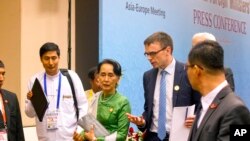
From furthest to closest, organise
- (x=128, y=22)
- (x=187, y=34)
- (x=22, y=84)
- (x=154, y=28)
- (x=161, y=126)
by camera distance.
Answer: (x=187, y=34)
(x=154, y=28)
(x=128, y=22)
(x=22, y=84)
(x=161, y=126)

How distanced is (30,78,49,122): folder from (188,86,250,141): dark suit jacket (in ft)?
6.38

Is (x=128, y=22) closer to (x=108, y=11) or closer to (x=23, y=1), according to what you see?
(x=108, y=11)

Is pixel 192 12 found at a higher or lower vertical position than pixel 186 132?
higher

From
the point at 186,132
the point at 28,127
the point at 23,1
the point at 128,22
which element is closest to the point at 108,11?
the point at 128,22

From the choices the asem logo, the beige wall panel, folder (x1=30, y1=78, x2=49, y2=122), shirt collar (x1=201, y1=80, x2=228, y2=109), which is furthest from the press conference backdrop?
the asem logo

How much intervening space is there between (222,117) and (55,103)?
7.11 feet

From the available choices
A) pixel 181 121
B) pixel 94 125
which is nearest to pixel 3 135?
pixel 94 125

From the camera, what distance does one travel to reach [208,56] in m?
2.22

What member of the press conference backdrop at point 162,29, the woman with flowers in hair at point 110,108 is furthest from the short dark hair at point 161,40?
the press conference backdrop at point 162,29

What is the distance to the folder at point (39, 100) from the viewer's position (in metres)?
3.88

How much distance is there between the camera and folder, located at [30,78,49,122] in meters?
3.88

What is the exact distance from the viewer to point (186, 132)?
3.01 meters

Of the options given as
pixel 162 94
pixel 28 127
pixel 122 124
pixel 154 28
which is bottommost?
pixel 28 127

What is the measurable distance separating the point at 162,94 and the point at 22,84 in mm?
2245
